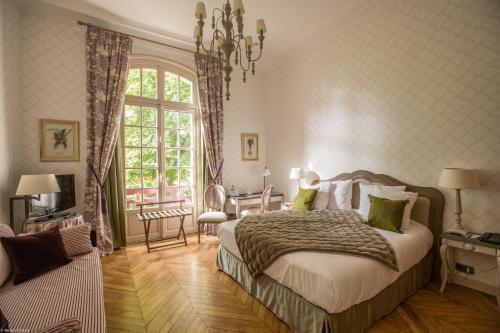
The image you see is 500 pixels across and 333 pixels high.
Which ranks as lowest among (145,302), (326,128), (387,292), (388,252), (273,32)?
(145,302)

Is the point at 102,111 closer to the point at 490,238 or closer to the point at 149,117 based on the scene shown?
the point at 149,117

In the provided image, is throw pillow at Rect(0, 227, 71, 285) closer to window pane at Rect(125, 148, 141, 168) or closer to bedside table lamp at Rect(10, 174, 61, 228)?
bedside table lamp at Rect(10, 174, 61, 228)

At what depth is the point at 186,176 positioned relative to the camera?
4.63 metres

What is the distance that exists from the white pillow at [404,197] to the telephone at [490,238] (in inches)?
Result: 23.2

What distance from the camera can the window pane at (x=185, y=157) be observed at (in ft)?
15.0

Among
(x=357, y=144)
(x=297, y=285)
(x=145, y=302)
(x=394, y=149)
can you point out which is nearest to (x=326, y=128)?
(x=357, y=144)

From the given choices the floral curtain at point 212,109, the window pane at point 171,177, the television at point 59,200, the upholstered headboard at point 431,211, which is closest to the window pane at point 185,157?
the window pane at point 171,177

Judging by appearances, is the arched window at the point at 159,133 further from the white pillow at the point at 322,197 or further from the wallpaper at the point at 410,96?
the white pillow at the point at 322,197

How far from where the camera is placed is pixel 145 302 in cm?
242

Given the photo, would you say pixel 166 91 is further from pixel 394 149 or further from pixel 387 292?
pixel 387 292

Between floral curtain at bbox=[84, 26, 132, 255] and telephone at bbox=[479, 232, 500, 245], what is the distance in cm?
446

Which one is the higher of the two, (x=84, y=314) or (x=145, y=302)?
(x=84, y=314)

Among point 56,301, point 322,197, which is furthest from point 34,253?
point 322,197

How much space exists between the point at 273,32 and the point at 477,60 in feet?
8.78
